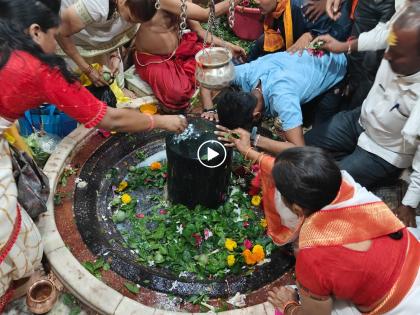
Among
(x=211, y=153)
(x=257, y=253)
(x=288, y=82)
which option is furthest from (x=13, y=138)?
(x=288, y=82)

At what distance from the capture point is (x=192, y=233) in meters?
3.19

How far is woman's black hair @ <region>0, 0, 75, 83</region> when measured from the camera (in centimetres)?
222

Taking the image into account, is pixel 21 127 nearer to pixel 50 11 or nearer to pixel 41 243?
pixel 41 243

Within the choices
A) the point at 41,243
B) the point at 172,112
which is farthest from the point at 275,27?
Answer: the point at 41,243

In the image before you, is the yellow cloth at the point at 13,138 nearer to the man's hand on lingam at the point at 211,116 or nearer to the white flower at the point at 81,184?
the white flower at the point at 81,184

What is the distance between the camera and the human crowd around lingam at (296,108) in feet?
6.66

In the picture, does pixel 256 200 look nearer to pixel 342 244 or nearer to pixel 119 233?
pixel 119 233

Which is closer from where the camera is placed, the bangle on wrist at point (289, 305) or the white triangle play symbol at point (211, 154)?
the bangle on wrist at point (289, 305)

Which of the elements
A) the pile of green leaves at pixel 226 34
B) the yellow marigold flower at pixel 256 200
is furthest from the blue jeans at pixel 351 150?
the pile of green leaves at pixel 226 34

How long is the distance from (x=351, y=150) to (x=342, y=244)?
208 cm

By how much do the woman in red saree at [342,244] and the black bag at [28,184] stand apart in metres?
1.77

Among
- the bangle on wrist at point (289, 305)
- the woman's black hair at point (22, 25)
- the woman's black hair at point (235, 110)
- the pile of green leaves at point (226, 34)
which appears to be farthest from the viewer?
the pile of green leaves at point (226, 34)

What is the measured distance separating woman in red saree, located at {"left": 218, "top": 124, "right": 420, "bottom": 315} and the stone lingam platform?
773mm

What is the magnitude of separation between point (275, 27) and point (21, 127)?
266 cm
